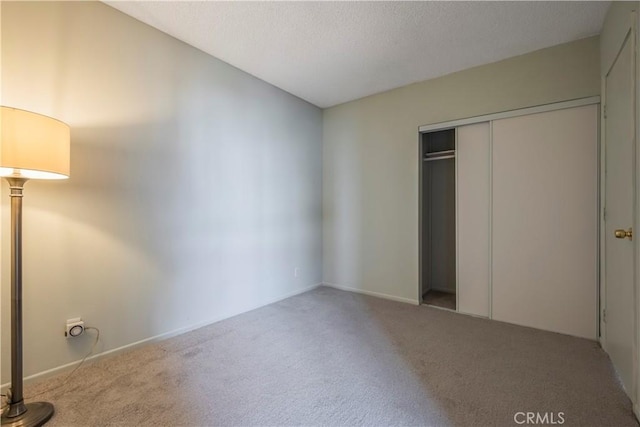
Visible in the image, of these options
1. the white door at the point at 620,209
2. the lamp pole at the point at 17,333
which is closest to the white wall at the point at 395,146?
the white door at the point at 620,209

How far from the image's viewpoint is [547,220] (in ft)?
8.40

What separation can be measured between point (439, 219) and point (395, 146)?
120cm

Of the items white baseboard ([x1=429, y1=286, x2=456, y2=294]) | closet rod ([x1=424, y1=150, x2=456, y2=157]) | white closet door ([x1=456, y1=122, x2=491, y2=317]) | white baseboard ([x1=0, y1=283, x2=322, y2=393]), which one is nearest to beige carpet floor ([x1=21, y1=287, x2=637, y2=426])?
white baseboard ([x1=0, y1=283, x2=322, y2=393])

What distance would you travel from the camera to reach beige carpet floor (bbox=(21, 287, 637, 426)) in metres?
1.50

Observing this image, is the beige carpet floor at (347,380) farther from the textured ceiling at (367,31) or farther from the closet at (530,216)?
the textured ceiling at (367,31)

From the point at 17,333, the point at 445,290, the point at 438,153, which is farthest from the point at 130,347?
the point at 438,153

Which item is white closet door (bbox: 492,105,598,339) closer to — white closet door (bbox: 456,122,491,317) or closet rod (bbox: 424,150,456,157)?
white closet door (bbox: 456,122,491,317)

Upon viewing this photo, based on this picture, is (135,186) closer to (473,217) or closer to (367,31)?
(367,31)

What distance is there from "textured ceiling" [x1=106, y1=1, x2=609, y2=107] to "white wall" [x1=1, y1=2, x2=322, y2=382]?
1.08 ft

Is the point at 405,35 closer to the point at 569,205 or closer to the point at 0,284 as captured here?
the point at 569,205

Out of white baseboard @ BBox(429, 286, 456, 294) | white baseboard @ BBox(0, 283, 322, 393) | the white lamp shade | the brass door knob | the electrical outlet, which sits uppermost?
the white lamp shade

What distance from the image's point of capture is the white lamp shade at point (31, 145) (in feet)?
4.30

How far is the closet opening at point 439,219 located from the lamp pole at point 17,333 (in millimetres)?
3530

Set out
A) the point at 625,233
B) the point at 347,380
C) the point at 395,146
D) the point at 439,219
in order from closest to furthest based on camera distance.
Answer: the point at 625,233 → the point at 347,380 → the point at 395,146 → the point at 439,219
